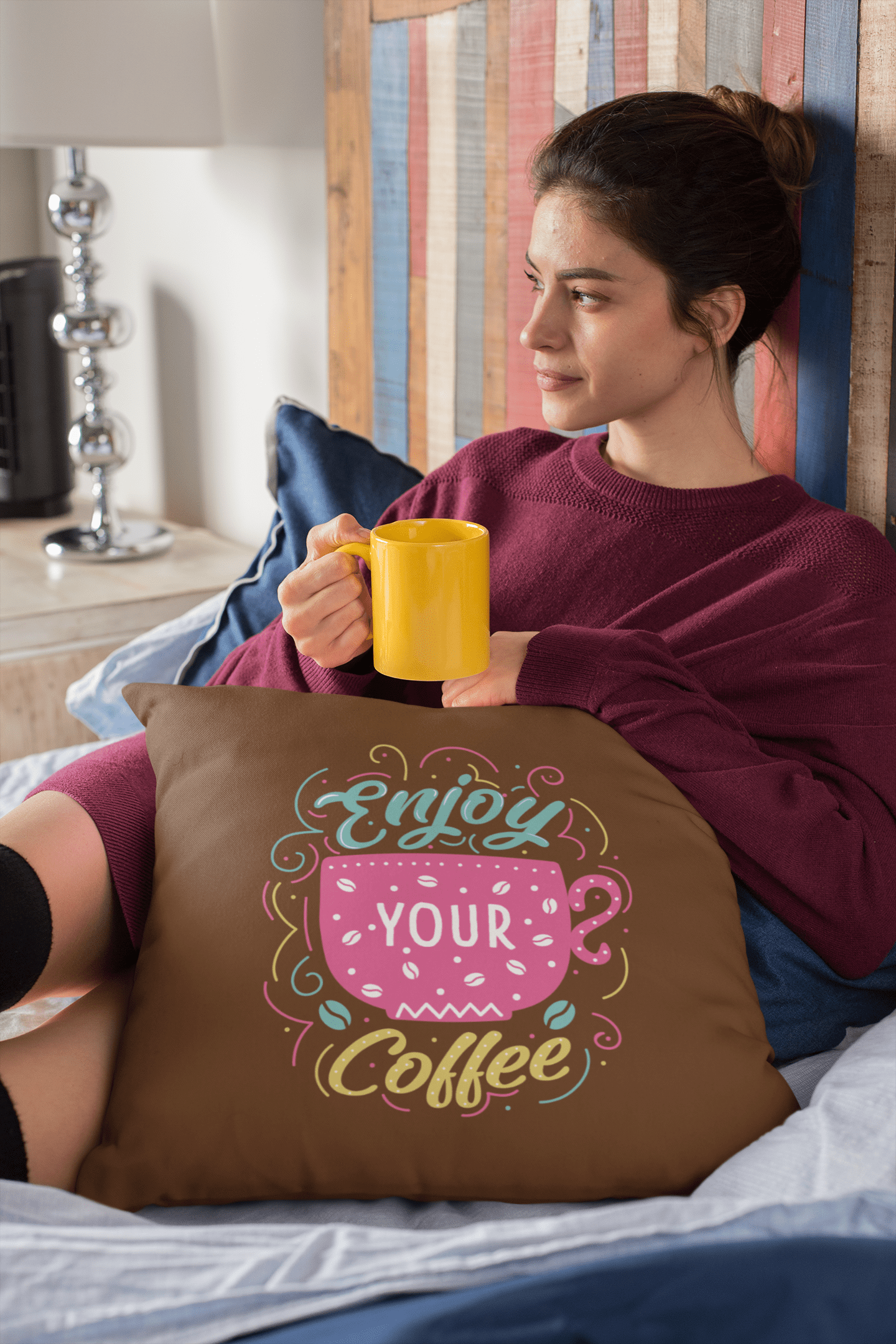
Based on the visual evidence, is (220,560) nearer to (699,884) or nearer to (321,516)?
(321,516)

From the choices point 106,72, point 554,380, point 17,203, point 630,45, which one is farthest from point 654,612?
point 17,203

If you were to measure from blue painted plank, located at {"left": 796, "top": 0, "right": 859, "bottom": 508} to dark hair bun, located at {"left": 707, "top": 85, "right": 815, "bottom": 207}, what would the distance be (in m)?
0.02

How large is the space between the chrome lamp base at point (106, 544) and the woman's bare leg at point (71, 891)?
116 cm

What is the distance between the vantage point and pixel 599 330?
1.06 m

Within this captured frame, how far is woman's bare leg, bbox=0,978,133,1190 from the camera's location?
75 centimetres

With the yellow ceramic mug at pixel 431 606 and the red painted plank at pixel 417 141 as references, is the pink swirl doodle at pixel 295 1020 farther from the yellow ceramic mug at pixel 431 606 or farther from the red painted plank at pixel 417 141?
the red painted plank at pixel 417 141

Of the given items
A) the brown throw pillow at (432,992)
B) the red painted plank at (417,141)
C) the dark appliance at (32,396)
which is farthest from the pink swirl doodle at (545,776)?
the dark appliance at (32,396)

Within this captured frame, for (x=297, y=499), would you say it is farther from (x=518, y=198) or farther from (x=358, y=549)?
(x=358, y=549)

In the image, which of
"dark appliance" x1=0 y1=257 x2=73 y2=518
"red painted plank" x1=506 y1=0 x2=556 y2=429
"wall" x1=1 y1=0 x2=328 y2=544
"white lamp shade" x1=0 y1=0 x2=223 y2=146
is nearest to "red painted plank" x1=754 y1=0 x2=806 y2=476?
"red painted plank" x1=506 y1=0 x2=556 y2=429

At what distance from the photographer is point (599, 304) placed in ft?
3.46

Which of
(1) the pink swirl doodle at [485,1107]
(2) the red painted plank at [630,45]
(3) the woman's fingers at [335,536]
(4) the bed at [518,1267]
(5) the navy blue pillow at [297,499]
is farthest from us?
(5) the navy blue pillow at [297,499]

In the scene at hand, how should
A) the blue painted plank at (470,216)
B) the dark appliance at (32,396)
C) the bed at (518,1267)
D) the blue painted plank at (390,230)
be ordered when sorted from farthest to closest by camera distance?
1. the dark appliance at (32,396)
2. the blue painted plank at (390,230)
3. the blue painted plank at (470,216)
4. the bed at (518,1267)

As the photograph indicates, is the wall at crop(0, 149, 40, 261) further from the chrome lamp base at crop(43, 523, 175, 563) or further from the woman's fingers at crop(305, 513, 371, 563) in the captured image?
the woman's fingers at crop(305, 513, 371, 563)

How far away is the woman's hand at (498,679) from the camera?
3.02ft
